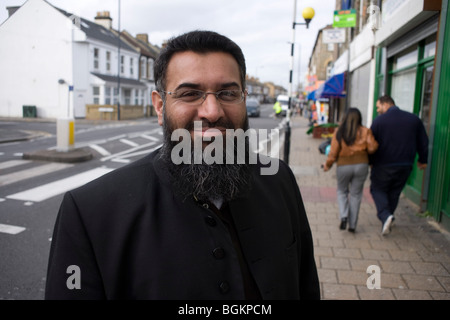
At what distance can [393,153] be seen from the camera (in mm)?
4914

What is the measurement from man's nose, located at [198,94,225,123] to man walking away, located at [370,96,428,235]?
4.05m

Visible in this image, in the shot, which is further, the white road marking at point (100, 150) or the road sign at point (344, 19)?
the white road marking at point (100, 150)

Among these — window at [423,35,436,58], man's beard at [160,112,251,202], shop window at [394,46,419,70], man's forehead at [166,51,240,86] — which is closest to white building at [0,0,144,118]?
shop window at [394,46,419,70]

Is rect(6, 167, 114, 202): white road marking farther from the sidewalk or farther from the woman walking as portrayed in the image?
the woman walking

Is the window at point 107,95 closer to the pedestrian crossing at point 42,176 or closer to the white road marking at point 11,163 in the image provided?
the pedestrian crossing at point 42,176

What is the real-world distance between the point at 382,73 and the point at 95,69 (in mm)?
26984

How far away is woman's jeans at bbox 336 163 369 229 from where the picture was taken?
5070 mm

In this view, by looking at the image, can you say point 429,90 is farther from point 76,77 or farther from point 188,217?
point 76,77

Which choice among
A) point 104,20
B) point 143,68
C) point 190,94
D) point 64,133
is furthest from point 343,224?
point 143,68

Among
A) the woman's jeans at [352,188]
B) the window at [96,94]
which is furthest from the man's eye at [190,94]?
the window at [96,94]

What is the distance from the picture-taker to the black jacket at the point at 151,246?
1.32 m

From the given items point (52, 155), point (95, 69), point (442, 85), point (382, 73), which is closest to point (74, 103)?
point (95, 69)

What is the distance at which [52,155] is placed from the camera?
10.1m
